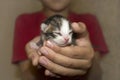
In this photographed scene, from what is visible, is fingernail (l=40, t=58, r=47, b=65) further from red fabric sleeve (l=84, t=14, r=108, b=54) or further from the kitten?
red fabric sleeve (l=84, t=14, r=108, b=54)

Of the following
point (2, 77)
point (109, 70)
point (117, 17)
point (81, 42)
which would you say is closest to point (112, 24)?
point (117, 17)

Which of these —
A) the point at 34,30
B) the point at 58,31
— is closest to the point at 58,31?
the point at 58,31

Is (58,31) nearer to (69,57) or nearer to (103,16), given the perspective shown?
(69,57)

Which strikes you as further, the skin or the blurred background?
the blurred background

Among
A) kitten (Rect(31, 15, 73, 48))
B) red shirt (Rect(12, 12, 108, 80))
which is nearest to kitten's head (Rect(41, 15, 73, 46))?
kitten (Rect(31, 15, 73, 48))

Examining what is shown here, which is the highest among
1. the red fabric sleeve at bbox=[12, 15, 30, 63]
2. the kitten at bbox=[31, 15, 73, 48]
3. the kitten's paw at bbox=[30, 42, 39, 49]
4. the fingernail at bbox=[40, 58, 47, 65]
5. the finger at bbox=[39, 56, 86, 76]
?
the kitten at bbox=[31, 15, 73, 48]

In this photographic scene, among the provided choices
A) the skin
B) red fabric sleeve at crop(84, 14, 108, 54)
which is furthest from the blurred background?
the skin

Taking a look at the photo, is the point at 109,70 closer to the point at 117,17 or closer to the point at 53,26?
the point at 117,17

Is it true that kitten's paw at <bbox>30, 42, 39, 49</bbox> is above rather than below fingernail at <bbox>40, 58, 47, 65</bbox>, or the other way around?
below
